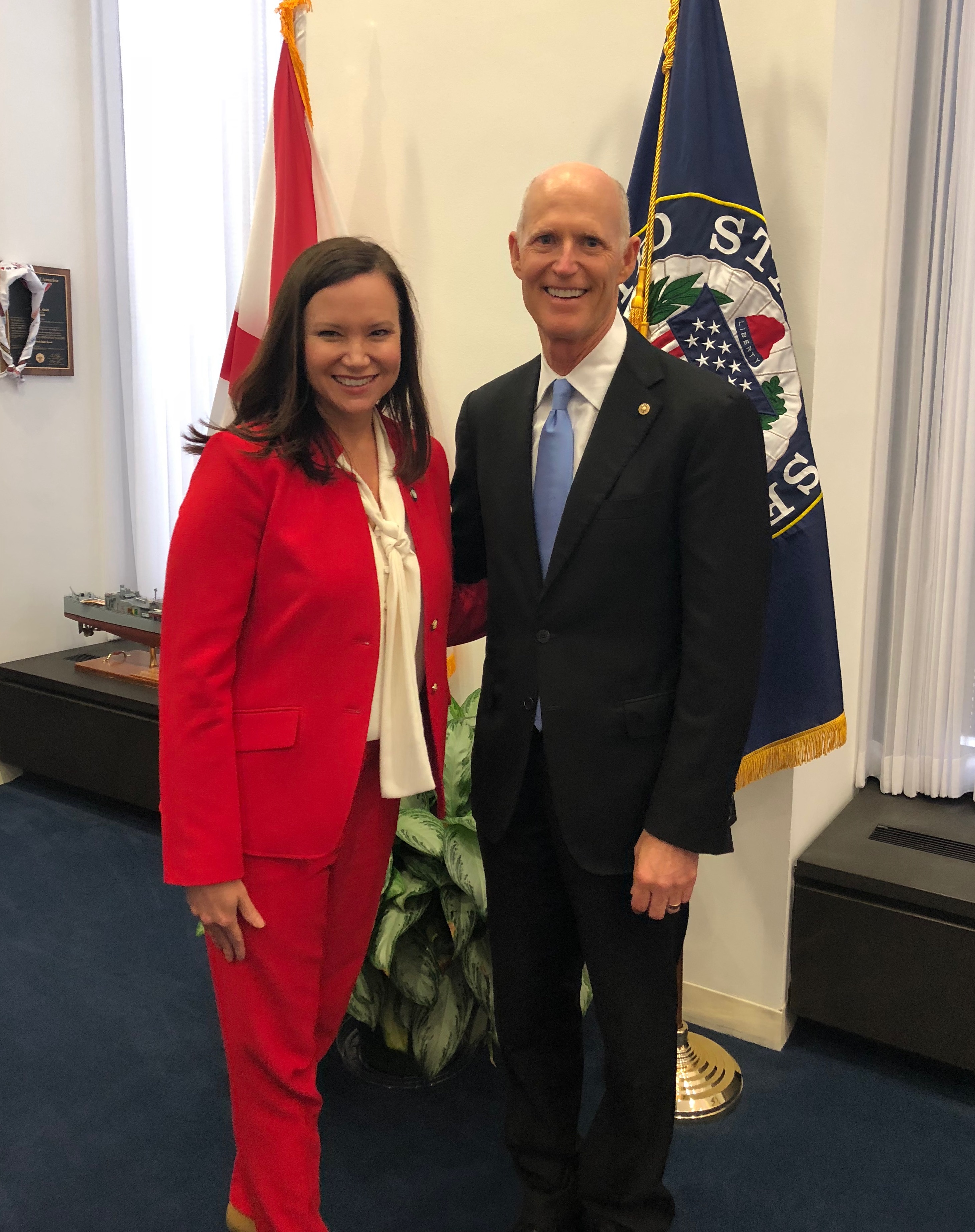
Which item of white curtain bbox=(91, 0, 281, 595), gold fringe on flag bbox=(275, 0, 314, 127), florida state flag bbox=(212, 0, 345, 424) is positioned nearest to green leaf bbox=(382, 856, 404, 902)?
florida state flag bbox=(212, 0, 345, 424)

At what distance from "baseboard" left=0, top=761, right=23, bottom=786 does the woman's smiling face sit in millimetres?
3132

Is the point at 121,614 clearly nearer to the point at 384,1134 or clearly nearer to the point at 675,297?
the point at 384,1134

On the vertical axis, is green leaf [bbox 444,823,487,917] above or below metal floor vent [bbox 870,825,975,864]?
above

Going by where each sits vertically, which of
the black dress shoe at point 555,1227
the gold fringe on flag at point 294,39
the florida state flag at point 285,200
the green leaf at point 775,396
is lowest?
the black dress shoe at point 555,1227

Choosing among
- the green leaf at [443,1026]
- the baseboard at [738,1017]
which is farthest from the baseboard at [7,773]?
the baseboard at [738,1017]

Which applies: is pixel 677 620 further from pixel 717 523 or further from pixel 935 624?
pixel 935 624

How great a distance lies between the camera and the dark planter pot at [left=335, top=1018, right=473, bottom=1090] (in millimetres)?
2297

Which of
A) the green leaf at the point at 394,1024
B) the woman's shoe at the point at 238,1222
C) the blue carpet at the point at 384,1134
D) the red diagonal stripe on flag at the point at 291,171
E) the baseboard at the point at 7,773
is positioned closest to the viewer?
the woman's shoe at the point at 238,1222

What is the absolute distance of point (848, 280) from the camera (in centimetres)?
226

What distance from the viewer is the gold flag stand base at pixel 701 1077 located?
7.15 ft

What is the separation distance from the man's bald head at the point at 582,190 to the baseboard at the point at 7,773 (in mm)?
3378

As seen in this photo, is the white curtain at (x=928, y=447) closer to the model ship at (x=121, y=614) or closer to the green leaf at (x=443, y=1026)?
the green leaf at (x=443, y=1026)

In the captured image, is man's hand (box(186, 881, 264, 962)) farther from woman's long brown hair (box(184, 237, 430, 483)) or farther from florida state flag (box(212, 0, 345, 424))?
florida state flag (box(212, 0, 345, 424))

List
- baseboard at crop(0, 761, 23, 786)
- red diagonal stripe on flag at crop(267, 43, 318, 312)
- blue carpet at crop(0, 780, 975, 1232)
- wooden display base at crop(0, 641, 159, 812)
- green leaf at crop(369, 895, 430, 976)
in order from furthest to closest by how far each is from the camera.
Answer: baseboard at crop(0, 761, 23, 786), wooden display base at crop(0, 641, 159, 812), red diagonal stripe on flag at crop(267, 43, 318, 312), green leaf at crop(369, 895, 430, 976), blue carpet at crop(0, 780, 975, 1232)
